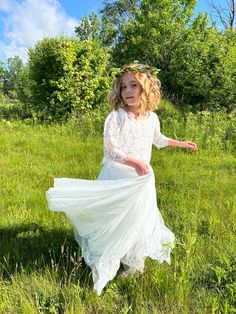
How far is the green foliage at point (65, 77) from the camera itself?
12.5 meters

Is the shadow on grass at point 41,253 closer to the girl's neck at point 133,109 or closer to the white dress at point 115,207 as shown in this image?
the white dress at point 115,207

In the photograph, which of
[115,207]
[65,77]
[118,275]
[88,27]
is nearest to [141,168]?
[115,207]

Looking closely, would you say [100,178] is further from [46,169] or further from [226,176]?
[226,176]

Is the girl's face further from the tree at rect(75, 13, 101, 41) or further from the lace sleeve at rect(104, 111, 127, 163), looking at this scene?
the tree at rect(75, 13, 101, 41)

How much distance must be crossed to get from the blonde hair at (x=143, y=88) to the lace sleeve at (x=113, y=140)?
22cm

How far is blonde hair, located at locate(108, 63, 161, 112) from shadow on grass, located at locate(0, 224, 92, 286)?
1.35m

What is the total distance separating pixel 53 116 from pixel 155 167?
6.01 metres

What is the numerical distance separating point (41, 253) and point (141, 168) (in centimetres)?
141

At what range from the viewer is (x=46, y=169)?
687 cm

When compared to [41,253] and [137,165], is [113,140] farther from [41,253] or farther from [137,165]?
[41,253]

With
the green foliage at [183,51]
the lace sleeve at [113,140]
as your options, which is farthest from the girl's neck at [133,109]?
the green foliage at [183,51]

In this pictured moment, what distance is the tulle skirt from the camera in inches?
129

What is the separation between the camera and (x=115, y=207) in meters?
3.31

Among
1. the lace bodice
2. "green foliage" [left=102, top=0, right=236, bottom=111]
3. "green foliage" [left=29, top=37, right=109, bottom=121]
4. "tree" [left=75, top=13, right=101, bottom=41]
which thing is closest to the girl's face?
the lace bodice
